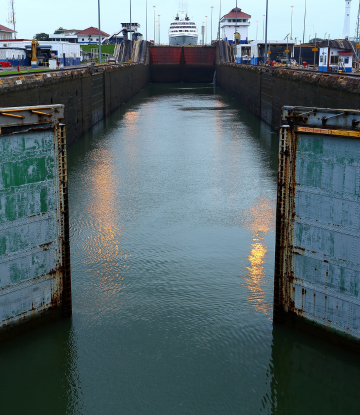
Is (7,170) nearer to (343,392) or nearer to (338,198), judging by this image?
(338,198)

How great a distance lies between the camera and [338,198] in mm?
9562

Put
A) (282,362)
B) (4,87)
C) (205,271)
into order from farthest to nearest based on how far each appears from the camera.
Answer: 1. (4,87)
2. (205,271)
3. (282,362)

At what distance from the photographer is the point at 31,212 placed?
33.0 feet

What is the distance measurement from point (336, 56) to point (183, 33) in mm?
83177

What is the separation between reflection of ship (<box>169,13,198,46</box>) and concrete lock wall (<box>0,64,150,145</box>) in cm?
6409

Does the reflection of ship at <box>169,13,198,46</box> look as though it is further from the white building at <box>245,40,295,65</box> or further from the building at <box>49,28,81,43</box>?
the white building at <box>245,40,295,65</box>

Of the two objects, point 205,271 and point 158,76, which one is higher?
point 158,76

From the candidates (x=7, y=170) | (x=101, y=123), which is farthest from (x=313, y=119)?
(x=101, y=123)

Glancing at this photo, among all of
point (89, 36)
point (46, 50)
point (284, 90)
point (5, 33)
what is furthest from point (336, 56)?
point (89, 36)

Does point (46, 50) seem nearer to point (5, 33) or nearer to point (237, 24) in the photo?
point (5, 33)

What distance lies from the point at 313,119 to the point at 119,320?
563cm

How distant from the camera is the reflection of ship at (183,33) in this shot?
12156 cm

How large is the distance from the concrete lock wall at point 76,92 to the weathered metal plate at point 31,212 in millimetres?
10798

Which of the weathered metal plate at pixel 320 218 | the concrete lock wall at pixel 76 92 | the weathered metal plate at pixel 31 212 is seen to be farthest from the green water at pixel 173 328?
the concrete lock wall at pixel 76 92
